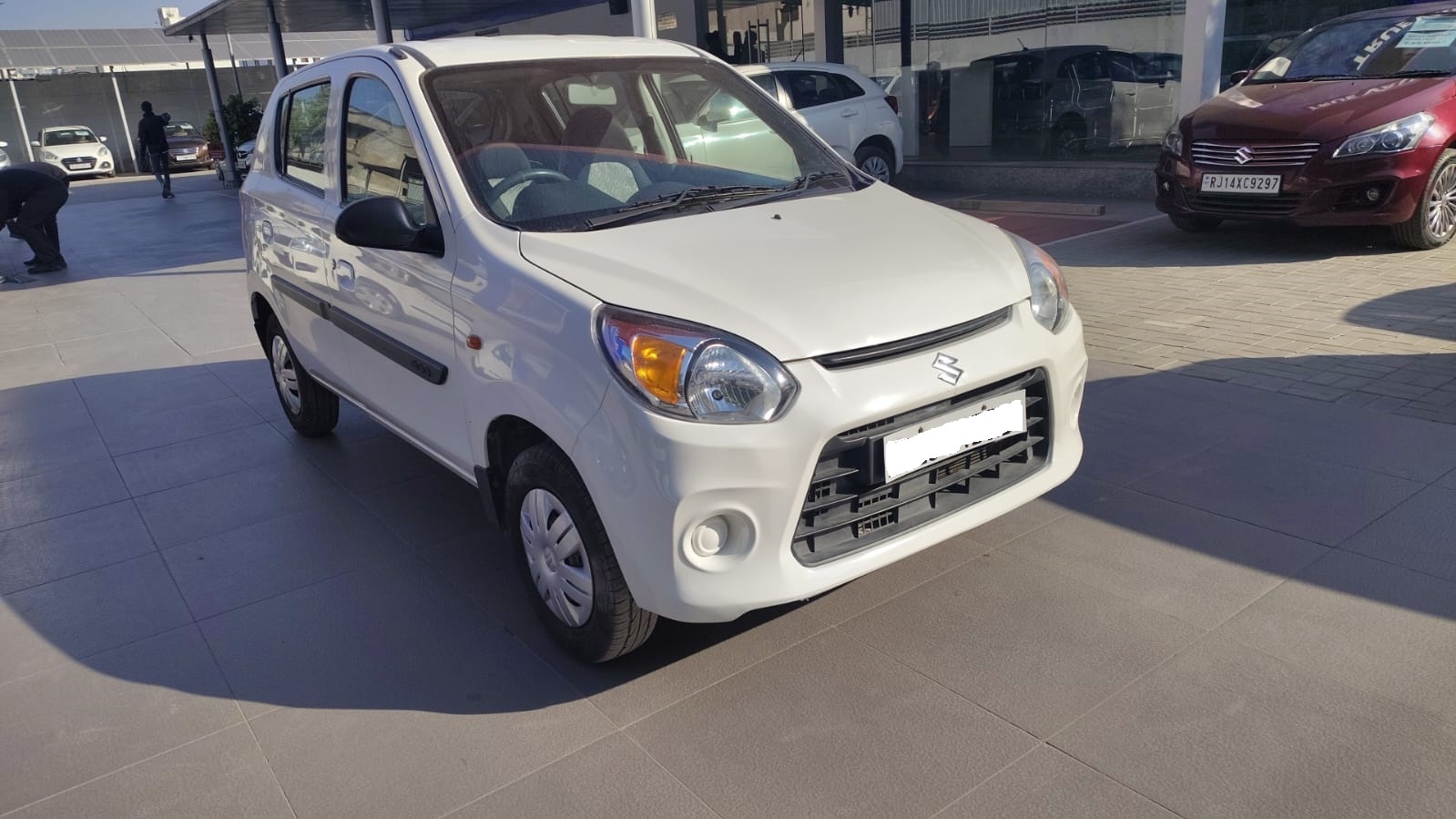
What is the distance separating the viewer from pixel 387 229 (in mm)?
3146

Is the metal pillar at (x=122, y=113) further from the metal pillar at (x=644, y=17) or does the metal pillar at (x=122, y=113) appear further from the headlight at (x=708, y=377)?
the headlight at (x=708, y=377)

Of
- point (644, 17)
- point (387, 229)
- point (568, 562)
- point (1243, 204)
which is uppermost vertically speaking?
point (644, 17)

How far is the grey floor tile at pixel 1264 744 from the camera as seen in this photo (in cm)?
228

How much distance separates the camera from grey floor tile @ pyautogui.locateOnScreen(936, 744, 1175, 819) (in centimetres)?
230

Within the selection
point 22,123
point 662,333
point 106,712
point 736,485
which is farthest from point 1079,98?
point 22,123

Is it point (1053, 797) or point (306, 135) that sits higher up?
point (306, 135)

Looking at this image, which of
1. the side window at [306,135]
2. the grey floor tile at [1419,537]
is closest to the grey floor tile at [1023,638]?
the grey floor tile at [1419,537]

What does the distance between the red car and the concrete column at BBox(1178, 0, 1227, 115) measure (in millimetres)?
1776

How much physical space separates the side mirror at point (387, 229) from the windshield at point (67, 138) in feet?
110

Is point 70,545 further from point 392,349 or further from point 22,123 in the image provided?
point 22,123

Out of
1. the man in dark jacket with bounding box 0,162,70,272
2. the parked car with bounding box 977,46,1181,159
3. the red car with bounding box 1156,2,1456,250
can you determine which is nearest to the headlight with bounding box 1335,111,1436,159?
the red car with bounding box 1156,2,1456,250

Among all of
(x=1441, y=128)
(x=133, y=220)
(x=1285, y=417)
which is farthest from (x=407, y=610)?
(x=133, y=220)

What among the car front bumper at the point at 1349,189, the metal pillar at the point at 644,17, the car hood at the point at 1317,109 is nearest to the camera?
the car front bumper at the point at 1349,189

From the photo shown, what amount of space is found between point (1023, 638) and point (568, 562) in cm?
129
